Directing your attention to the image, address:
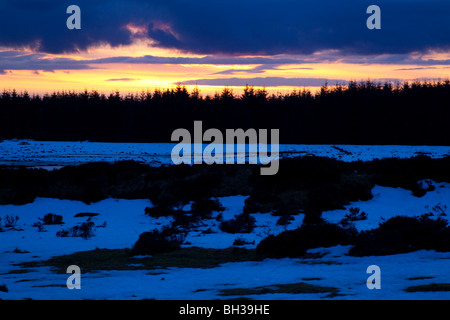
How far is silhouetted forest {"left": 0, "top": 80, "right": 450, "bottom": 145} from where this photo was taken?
282 feet

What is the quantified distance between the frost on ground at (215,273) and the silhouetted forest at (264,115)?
232 ft

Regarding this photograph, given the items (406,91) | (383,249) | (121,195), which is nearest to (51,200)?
(121,195)

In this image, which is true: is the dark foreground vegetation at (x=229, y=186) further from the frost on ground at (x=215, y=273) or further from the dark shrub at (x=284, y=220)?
the frost on ground at (x=215, y=273)

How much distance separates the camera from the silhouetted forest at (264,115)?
8606cm

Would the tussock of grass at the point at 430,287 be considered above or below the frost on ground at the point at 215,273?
above

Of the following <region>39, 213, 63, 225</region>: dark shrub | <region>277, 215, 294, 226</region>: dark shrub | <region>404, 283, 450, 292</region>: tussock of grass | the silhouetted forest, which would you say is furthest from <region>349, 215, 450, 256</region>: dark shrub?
the silhouetted forest

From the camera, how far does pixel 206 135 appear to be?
298ft

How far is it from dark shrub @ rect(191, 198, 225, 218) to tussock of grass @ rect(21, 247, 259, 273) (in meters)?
5.34

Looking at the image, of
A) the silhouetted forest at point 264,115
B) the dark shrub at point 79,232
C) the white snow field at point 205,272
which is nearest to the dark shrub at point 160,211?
the white snow field at point 205,272

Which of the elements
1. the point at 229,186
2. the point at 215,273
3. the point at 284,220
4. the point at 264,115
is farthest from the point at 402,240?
the point at 264,115

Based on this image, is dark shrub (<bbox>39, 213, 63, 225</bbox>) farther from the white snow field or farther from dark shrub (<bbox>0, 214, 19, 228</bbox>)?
dark shrub (<bbox>0, 214, 19, 228</bbox>)

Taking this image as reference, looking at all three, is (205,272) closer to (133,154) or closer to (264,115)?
(133,154)

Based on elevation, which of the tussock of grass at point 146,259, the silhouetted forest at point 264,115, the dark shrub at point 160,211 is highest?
the silhouetted forest at point 264,115

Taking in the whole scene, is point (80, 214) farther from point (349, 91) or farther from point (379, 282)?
point (349, 91)
